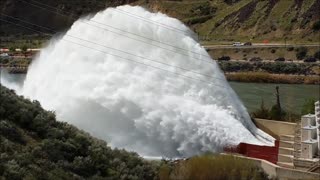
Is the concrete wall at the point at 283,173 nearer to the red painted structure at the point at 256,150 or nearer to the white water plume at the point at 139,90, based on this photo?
the red painted structure at the point at 256,150

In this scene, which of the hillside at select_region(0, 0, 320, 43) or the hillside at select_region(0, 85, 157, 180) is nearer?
the hillside at select_region(0, 85, 157, 180)

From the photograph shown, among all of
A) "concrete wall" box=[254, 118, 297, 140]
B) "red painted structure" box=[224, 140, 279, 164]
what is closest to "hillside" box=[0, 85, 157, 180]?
"red painted structure" box=[224, 140, 279, 164]

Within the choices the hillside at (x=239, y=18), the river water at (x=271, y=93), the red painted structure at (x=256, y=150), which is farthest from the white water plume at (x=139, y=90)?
A: the hillside at (x=239, y=18)

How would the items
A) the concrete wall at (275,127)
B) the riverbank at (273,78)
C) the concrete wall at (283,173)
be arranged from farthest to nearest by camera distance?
the riverbank at (273,78) → the concrete wall at (275,127) → the concrete wall at (283,173)

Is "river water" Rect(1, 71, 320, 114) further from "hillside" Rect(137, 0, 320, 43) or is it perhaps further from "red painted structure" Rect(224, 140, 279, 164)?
"hillside" Rect(137, 0, 320, 43)

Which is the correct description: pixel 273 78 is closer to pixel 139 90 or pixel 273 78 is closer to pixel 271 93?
pixel 271 93

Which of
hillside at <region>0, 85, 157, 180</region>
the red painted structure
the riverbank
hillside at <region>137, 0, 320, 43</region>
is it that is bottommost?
hillside at <region>0, 85, 157, 180</region>
